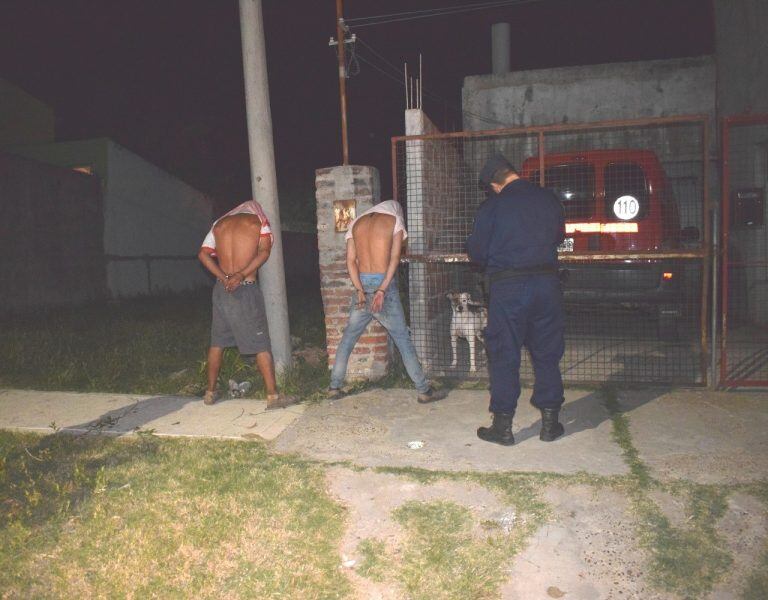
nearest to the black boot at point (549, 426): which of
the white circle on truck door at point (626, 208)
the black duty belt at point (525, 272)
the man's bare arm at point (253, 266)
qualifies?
the black duty belt at point (525, 272)

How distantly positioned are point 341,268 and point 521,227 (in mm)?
2164

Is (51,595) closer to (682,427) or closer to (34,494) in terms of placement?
(34,494)

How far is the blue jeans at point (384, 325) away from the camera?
530 cm

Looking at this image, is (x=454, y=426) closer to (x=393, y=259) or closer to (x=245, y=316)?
(x=393, y=259)

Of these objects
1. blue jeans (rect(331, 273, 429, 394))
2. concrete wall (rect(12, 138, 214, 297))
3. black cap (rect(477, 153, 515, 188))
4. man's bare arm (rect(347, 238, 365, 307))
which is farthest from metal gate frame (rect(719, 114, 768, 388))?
concrete wall (rect(12, 138, 214, 297))

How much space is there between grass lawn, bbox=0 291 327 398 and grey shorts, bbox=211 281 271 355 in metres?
0.78

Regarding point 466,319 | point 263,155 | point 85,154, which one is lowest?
point 466,319

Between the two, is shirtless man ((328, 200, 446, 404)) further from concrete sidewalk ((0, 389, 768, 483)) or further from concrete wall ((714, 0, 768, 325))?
concrete wall ((714, 0, 768, 325))

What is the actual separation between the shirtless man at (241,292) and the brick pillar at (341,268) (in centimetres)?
73

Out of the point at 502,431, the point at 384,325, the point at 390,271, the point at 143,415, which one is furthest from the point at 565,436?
the point at 143,415

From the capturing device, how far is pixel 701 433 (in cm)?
438

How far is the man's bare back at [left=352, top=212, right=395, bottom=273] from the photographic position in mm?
5324

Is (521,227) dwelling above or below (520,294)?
above

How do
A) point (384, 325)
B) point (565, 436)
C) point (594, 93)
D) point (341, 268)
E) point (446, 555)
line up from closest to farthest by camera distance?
point (446, 555) → point (565, 436) → point (384, 325) → point (341, 268) → point (594, 93)
